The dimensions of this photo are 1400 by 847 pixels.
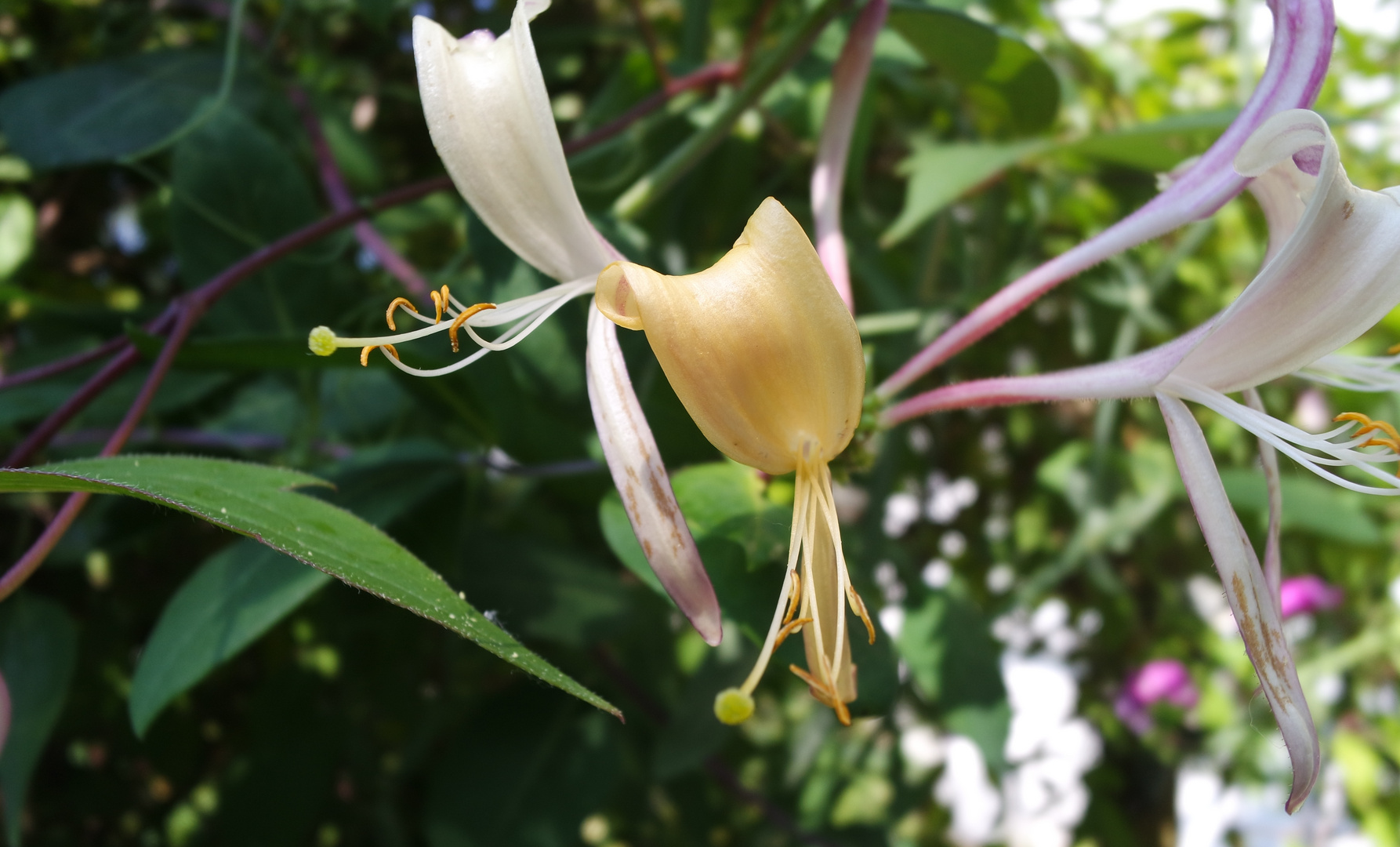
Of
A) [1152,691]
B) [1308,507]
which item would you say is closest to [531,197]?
[1308,507]

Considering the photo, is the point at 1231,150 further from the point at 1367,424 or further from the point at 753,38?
the point at 753,38

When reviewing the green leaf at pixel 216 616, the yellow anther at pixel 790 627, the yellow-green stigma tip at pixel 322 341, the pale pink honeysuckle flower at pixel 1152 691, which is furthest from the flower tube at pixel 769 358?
the pale pink honeysuckle flower at pixel 1152 691

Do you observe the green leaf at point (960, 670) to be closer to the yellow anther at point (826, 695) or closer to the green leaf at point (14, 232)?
the yellow anther at point (826, 695)

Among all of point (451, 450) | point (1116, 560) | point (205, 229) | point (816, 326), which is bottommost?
point (1116, 560)

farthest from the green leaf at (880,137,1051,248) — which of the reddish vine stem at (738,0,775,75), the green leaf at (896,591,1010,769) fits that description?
the green leaf at (896,591,1010,769)

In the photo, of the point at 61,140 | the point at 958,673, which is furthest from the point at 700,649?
the point at 61,140

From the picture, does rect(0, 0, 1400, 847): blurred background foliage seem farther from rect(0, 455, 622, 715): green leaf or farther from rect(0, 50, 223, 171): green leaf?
rect(0, 455, 622, 715): green leaf

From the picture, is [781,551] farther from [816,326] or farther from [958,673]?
[958,673]
